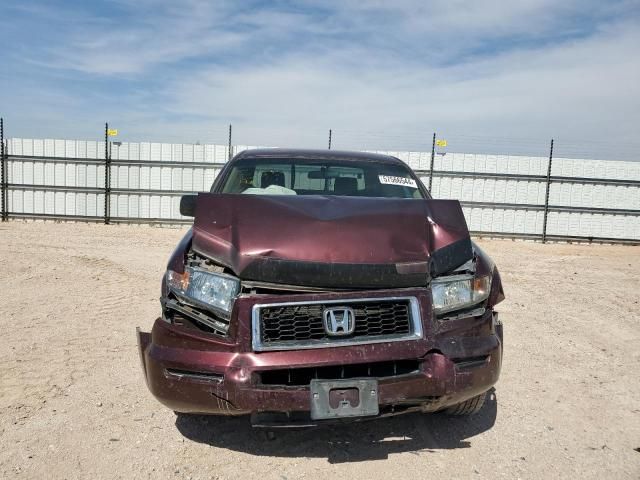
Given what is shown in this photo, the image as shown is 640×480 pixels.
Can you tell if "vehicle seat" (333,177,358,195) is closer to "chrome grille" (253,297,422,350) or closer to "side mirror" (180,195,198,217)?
"side mirror" (180,195,198,217)

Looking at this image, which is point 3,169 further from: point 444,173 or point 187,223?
point 444,173

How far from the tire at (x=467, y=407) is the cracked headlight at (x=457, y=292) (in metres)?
0.70

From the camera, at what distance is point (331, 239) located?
8.38ft

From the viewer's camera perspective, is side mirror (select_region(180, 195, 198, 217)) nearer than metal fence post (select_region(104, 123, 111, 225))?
Yes

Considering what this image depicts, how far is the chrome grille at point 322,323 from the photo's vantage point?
2.37 metres

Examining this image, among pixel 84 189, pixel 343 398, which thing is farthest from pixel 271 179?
pixel 84 189

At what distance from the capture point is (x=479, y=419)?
332 centimetres

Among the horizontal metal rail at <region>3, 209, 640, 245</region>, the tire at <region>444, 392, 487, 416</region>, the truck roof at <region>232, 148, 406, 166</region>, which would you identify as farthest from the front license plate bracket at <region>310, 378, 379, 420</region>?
the horizontal metal rail at <region>3, 209, 640, 245</region>

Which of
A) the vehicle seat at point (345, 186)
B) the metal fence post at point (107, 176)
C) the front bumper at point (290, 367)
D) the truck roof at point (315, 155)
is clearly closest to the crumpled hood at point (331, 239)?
the front bumper at point (290, 367)

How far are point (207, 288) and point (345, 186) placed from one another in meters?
1.80

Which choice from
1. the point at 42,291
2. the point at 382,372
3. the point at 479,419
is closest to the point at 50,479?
the point at 382,372

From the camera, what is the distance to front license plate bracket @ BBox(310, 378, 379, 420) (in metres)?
2.30

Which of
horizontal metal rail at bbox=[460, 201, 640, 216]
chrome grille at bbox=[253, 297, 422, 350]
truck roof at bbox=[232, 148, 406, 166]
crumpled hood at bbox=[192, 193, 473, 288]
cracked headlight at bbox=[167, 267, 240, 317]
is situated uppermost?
truck roof at bbox=[232, 148, 406, 166]

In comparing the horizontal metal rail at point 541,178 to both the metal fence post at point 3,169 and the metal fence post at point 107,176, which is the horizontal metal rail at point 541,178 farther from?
the metal fence post at point 3,169
